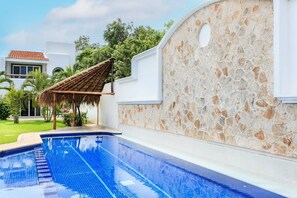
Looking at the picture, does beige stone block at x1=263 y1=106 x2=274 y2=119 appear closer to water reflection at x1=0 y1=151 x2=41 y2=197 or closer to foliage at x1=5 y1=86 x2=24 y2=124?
water reflection at x1=0 y1=151 x2=41 y2=197

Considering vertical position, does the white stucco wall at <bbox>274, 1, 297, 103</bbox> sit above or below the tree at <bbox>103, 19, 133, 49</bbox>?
below

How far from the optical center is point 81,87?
57.7ft

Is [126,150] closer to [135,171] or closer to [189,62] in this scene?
[135,171]

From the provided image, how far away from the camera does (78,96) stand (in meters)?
18.3

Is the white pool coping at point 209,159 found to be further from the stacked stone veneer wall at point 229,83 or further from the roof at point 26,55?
the roof at point 26,55

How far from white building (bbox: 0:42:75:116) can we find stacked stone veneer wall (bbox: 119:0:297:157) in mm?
23734

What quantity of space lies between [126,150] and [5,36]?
4051 centimetres

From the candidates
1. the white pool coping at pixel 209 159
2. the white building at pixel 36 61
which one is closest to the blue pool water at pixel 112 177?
the white pool coping at pixel 209 159

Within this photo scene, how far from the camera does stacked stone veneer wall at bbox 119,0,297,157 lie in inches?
266

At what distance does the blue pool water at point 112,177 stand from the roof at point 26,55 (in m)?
24.9

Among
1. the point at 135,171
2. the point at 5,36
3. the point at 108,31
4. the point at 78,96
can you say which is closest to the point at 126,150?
the point at 135,171

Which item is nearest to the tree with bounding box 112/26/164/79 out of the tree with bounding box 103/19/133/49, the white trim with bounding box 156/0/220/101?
the tree with bounding box 103/19/133/49

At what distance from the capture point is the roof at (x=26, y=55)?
33097 mm

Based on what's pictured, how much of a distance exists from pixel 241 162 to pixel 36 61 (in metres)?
29.9
